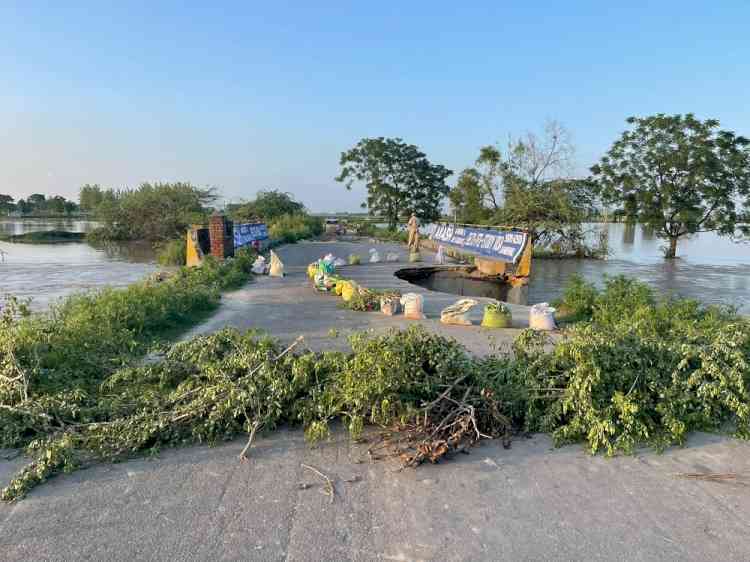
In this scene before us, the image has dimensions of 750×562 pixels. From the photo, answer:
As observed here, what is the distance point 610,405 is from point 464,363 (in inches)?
48.1

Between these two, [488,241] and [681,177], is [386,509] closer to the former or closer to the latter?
[488,241]

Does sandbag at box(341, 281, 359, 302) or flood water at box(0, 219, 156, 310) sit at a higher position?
sandbag at box(341, 281, 359, 302)

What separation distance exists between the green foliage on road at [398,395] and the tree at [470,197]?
2930 centimetres

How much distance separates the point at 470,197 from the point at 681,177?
1283 cm

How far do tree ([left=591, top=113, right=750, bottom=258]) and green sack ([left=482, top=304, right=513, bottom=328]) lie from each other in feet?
80.7

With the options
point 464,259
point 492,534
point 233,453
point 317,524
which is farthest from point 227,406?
point 464,259

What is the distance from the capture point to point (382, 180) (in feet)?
169

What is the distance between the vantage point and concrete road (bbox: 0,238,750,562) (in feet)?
8.42

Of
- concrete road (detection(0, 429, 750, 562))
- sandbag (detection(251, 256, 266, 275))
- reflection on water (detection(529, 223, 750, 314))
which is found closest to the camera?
concrete road (detection(0, 429, 750, 562))

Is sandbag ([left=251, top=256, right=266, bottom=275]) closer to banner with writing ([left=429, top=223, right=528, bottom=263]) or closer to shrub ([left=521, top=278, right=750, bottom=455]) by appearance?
banner with writing ([left=429, top=223, right=528, bottom=263])

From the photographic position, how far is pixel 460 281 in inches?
659

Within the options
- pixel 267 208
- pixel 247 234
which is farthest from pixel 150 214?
pixel 247 234

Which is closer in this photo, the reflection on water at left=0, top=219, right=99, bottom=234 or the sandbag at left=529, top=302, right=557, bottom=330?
the sandbag at left=529, top=302, right=557, bottom=330

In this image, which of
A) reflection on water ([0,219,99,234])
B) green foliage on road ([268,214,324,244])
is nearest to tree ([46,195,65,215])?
reflection on water ([0,219,99,234])
